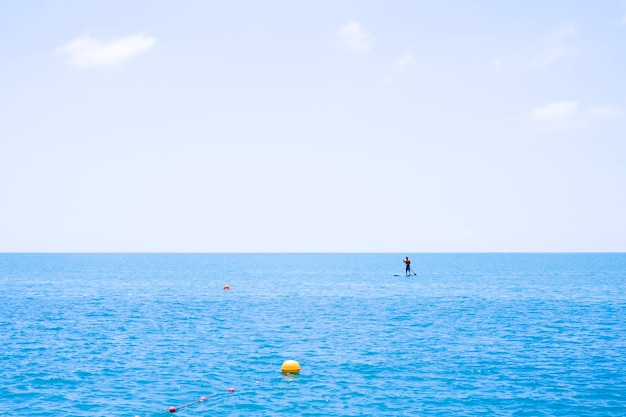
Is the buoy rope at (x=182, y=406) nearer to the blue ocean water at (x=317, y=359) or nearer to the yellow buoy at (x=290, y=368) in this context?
the blue ocean water at (x=317, y=359)

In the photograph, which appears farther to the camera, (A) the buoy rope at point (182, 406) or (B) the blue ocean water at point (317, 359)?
(B) the blue ocean water at point (317, 359)

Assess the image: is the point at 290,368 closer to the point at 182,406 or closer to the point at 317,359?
the point at 317,359

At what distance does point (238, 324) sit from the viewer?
54812mm

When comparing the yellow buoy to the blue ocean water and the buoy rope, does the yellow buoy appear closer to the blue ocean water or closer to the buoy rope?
the blue ocean water

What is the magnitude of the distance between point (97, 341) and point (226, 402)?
20906 millimetres

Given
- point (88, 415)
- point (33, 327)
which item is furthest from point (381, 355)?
point (33, 327)

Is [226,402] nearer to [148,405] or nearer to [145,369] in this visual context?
[148,405]

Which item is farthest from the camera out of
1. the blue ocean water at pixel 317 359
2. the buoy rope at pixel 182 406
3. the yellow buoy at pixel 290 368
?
the yellow buoy at pixel 290 368

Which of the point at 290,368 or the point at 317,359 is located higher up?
the point at 290,368

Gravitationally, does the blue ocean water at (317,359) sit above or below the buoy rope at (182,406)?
above

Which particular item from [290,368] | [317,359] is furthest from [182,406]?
[317,359]

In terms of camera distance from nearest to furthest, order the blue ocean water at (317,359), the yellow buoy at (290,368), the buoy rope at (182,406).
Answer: the buoy rope at (182,406)
the blue ocean water at (317,359)
the yellow buoy at (290,368)

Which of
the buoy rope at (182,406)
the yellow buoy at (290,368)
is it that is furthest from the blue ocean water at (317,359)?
the yellow buoy at (290,368)

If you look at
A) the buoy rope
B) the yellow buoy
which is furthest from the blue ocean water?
the yellow buoy
